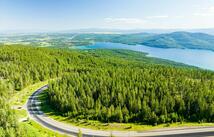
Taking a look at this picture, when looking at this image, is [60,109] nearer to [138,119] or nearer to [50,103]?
[50,103]

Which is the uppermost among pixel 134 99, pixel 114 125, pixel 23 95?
pixel 134 99

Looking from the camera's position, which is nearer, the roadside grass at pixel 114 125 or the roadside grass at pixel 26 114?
the roadside grass at pixel 26 114

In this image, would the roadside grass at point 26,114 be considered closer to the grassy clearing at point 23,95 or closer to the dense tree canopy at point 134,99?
the grassy clearing at point 23,95

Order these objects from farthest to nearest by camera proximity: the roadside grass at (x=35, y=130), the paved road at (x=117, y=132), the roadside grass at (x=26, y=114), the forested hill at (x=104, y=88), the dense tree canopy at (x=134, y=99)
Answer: the dense tree canopy at (x=134, y=99) < the forested hill at (x=104, y=88) < the roadside grass at (x=26, y=114) < the paved road at (x=117, y=132) < the roadside grass at (x=35, y=130)

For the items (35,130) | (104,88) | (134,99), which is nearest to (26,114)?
(35,130)

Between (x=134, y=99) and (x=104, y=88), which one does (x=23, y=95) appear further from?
(x=134, y=99)

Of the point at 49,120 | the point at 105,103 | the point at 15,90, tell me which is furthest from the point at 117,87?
the point at 15,90

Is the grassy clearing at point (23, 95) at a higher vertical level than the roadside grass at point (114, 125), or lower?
higher

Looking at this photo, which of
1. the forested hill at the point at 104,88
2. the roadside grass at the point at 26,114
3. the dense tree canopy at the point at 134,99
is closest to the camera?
the roadside grass at the point at 26,114

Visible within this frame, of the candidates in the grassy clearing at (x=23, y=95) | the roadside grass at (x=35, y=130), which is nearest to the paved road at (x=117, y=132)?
the roadside grass at (x=35, y=130)
